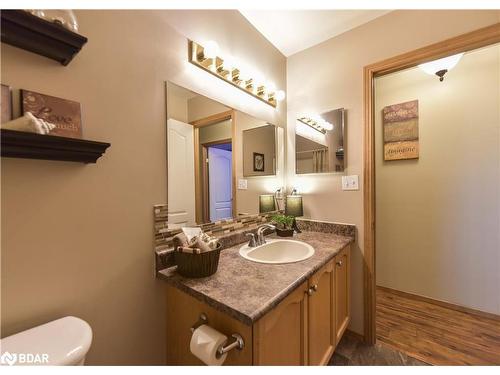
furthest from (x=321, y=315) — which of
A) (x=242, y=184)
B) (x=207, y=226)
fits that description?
(x=242, y=184)

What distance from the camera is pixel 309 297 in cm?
101

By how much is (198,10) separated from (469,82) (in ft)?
7.47

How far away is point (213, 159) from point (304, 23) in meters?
1.24

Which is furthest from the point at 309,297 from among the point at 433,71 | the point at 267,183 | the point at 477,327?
the point at 433,71

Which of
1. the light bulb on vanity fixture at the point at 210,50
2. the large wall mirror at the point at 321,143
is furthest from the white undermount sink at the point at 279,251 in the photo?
the light bulb on vanity fixture at the point at 210,50

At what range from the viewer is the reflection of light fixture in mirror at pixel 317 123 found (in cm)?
175

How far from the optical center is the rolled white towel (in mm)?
614

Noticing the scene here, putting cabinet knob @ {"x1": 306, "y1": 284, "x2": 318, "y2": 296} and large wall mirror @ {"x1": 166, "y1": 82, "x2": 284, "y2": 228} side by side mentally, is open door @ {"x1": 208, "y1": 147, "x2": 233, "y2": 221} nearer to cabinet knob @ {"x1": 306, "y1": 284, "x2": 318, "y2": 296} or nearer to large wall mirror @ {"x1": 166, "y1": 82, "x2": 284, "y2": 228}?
large wall mirror @ {"x1": 166, "y1": 82, "x2": 284, "y2": 228}

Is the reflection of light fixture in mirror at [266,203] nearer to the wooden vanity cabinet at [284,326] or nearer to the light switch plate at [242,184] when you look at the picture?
the light switch plate at [242,184]

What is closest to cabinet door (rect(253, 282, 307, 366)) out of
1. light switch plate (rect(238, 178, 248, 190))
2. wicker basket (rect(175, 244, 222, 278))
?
wicker basket (rect(175, 244, 222, 278))

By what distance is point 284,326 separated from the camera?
87 centimetres

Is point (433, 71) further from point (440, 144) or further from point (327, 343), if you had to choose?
point (327, 343)

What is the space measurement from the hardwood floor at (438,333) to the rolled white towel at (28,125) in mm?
2318

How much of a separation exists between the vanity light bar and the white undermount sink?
1108mm
